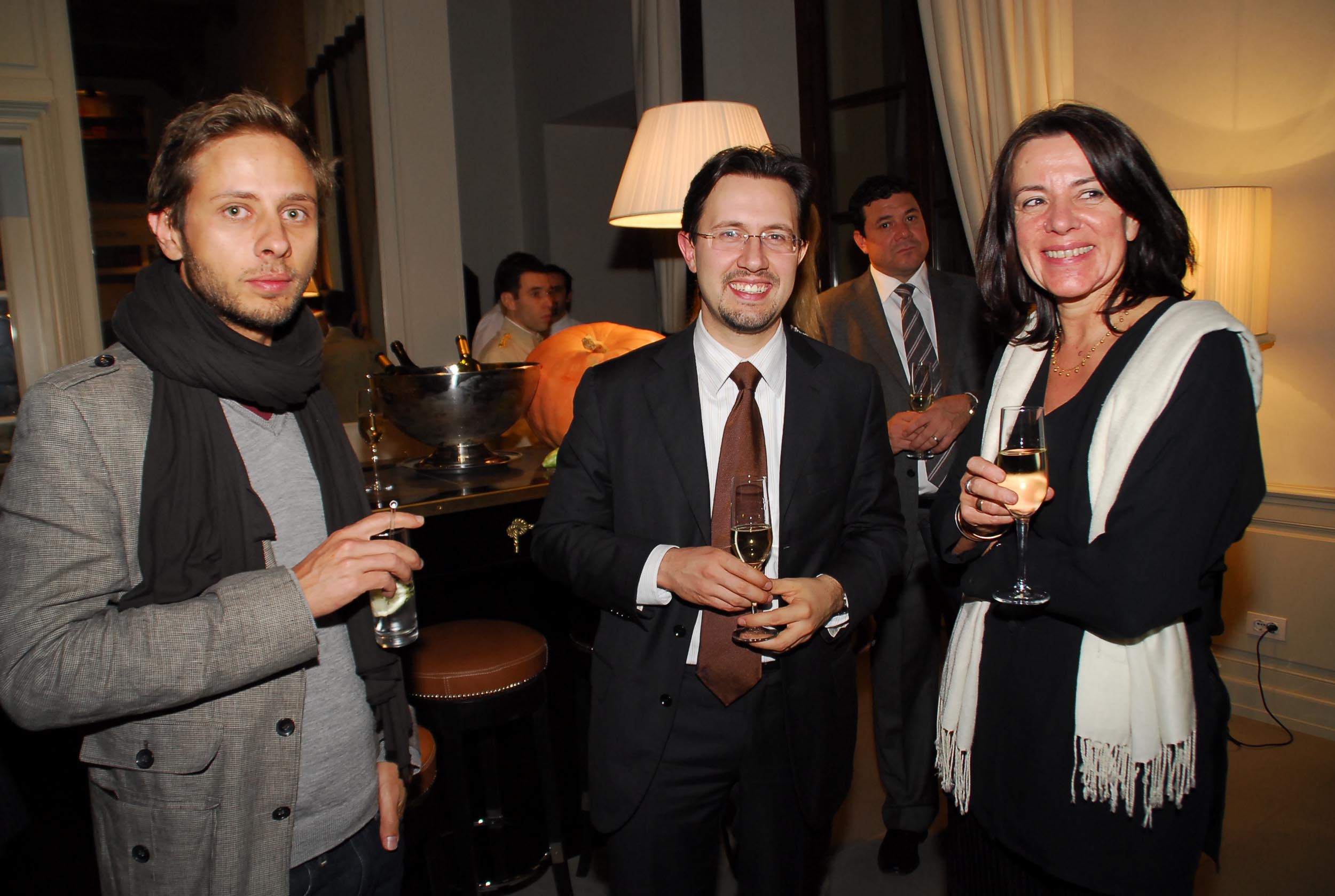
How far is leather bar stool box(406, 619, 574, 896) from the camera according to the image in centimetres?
209

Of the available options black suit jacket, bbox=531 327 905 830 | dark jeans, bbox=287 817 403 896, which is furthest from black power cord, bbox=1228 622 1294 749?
dark jeans, bbox=287 817 403 896

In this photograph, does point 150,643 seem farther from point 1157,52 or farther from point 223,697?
point 1157,52

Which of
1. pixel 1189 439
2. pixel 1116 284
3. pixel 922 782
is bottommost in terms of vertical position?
pixel 922 782

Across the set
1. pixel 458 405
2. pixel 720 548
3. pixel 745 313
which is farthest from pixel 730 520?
pixel 458 405

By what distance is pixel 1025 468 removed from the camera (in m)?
1.37

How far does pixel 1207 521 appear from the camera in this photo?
51.2 inches

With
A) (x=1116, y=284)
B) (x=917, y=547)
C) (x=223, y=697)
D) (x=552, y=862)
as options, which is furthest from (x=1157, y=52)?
(x=223, y=697)

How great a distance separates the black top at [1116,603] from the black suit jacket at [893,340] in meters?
1.23

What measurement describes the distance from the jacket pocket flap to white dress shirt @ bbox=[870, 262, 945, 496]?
2331 mm

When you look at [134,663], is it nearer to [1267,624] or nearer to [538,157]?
[1267,624]

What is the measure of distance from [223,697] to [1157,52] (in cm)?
392

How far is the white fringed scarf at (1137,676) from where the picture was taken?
1346mm

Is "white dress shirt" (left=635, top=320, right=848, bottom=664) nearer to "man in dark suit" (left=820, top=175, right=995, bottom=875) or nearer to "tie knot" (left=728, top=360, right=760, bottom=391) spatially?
"tie knot" (left=728, top=360, right=760, bottom=391)

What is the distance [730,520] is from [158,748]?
95 cm
